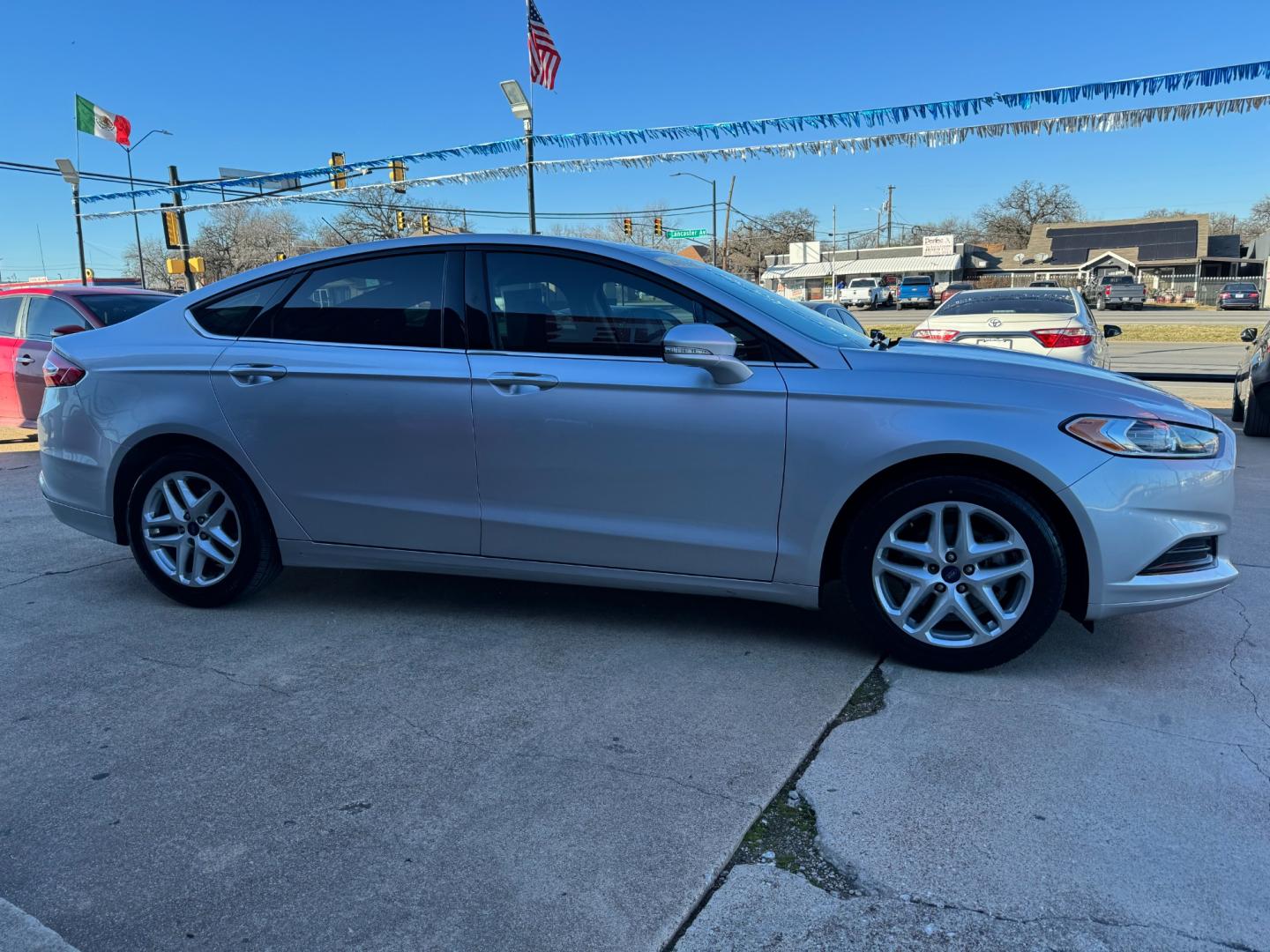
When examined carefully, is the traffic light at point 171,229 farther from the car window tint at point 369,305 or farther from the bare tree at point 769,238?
the bare tree at point 769,238

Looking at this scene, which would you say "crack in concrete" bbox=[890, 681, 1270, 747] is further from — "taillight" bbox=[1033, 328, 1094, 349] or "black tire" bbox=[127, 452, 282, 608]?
"taillight" bbox=[1033, 328, 1094, 349]

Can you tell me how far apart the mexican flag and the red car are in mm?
17887

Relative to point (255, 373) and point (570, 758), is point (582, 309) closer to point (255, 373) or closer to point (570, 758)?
point (255, 373)

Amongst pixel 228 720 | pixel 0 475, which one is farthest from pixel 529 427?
pixel 0 475

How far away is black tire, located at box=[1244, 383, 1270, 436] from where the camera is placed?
867 cm

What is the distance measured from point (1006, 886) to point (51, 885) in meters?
2.29

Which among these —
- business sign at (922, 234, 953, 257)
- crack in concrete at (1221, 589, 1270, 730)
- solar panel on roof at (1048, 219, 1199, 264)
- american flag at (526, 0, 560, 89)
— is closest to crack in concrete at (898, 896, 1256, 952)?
crack in concrete at (1221, 589, 1270, 730)

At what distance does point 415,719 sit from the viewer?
10.1 feet

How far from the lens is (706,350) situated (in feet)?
10.7

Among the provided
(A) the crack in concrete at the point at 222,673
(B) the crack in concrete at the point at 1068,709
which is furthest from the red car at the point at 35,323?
(B) the crack in concrete at the point at 1068,709

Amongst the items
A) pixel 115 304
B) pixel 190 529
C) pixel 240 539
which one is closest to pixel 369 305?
pixel 240 539

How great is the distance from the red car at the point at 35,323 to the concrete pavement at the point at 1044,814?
7916 millimetres

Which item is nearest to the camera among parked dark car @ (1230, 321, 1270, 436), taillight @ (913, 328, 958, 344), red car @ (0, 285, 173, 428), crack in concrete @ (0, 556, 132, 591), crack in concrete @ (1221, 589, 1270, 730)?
crack in concrete @ (1221, 589, 1270, 730)

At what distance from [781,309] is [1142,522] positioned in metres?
1.55
